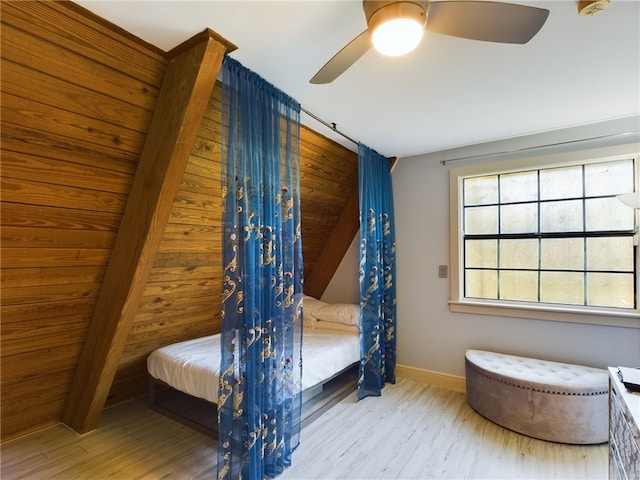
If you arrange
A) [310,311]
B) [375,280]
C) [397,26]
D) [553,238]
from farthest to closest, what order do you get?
[310,311], [375,280], [553,238], [397,26]

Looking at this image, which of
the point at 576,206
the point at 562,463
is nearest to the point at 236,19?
the point at 576,206

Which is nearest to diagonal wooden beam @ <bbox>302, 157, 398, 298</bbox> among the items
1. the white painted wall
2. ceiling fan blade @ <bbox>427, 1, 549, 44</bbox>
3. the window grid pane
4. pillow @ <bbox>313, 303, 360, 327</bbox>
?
the white painted wall

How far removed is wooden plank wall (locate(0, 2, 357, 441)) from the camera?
54.3 inches

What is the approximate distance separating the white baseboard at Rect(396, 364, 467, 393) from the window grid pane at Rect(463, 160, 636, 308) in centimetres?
82

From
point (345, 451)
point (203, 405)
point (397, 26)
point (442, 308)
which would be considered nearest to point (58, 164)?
point (397, 26)

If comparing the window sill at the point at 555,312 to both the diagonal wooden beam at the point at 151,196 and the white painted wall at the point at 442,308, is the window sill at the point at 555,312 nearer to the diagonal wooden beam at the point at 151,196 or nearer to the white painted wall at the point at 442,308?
the white painted wall at the point at 442,308

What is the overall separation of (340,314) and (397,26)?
2678mm

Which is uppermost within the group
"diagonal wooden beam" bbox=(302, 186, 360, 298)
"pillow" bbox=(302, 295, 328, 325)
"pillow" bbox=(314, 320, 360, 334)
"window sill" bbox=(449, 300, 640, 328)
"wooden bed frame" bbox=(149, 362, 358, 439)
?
"diagonal wooden beam" bbox=(302, 186, 360, 298)

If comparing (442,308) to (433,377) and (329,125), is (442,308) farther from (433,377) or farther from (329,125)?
(329,125)

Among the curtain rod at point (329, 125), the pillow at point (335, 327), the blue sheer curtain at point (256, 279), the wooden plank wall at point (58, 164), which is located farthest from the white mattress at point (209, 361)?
the curtain rod at point (329, 125)

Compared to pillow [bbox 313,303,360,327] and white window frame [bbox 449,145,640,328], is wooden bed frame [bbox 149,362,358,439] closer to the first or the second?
pillow [bbox 313,303,360,327]

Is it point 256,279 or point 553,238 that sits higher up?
point 553,238

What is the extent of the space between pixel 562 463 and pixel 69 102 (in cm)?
344

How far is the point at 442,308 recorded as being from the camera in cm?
327
